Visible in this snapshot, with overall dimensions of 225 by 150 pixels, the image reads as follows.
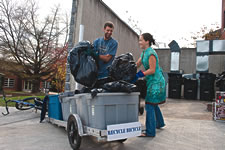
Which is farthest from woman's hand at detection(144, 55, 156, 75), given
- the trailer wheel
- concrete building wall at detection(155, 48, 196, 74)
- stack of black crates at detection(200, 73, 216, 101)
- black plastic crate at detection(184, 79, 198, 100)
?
concrete building wall at detection(155, 48, 196, 74)

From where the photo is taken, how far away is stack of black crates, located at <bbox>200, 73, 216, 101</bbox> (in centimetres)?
1151

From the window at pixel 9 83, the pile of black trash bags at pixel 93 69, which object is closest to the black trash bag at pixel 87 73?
the pile of black trash bags at pixel 93 69

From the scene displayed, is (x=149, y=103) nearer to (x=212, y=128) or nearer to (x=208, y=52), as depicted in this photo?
(x=212, y=128)

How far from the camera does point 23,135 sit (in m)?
3.56

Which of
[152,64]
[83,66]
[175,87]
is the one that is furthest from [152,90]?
[175,87]

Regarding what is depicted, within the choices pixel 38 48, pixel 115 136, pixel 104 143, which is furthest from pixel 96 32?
pixel 38 48

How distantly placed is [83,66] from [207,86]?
10.7 meters

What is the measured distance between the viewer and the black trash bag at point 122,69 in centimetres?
274

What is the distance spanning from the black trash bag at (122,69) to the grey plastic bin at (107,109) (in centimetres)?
31

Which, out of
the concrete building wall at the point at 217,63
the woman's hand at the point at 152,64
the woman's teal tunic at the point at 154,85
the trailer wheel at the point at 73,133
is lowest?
Result: the trailer wheel at the point at 73,133

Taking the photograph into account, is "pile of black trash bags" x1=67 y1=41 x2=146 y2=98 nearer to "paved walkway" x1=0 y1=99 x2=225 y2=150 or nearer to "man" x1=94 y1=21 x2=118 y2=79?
"man" x1=94 y1=21 x2=118 y2=79

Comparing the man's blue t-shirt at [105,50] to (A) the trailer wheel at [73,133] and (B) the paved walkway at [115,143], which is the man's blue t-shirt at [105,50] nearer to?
(A) the trailer wheel at [73,133]

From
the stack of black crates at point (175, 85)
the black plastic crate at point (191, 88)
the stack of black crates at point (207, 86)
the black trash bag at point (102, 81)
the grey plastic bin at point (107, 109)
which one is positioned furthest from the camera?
the stack of black crates at point (175, 85)

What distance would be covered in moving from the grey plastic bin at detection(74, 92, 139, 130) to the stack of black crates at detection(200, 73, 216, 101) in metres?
10.4
